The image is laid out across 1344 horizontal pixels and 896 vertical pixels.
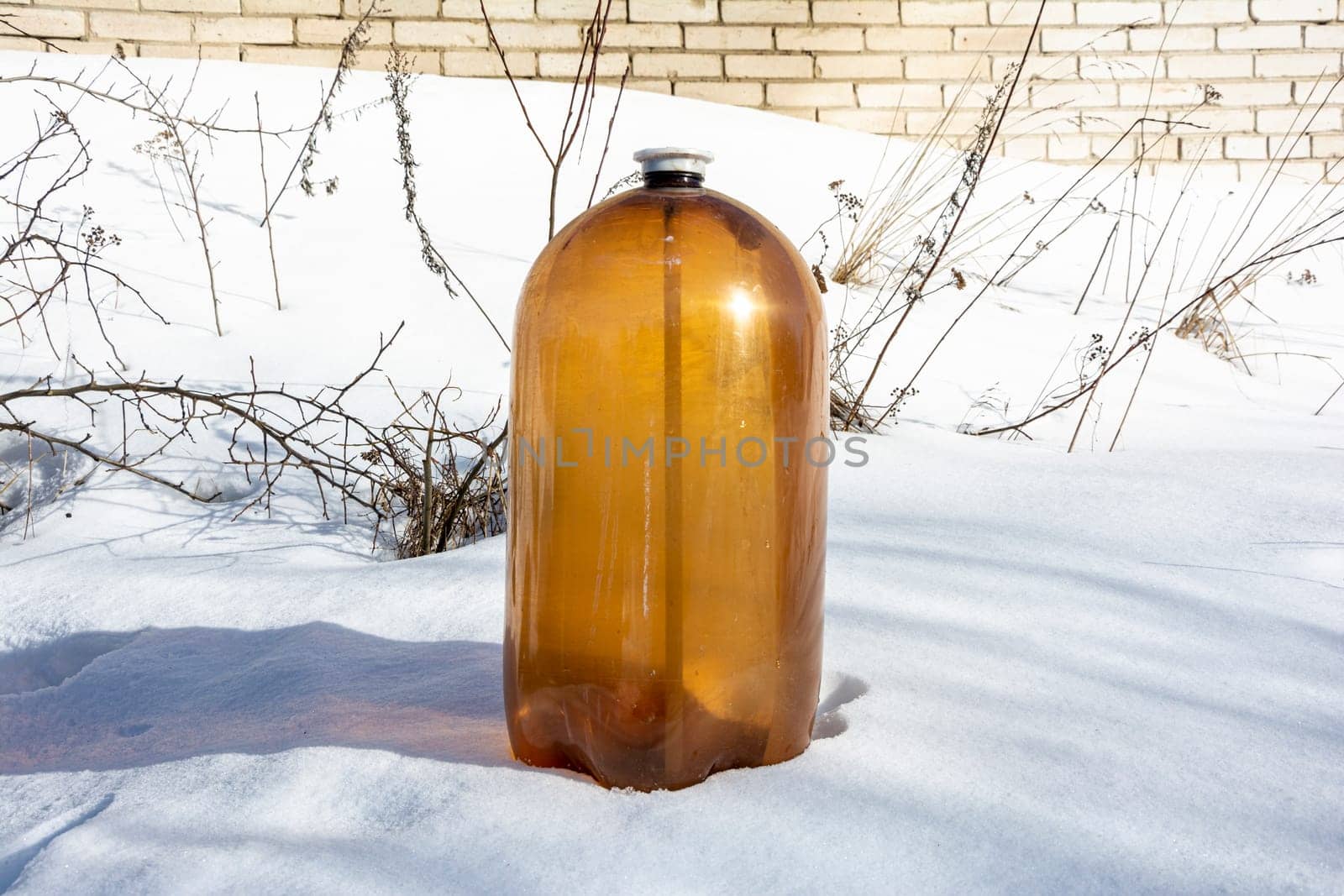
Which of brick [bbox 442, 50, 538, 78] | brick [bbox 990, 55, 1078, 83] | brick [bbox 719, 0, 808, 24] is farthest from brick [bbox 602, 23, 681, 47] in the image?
brick [bbox 990, 55, 1078, 83]

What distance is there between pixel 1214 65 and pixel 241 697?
8.57 metres

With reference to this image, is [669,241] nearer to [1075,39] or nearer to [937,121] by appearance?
[937,121]

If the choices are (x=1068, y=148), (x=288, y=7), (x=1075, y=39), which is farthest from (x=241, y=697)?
(x=1075, y=39)

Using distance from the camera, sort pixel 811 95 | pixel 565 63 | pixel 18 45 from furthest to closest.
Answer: pixel 811 95 → pixel 565 63 → pixel 18 45

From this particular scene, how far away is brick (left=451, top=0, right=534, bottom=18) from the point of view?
7387mm

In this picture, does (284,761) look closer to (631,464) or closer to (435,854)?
(435,854)

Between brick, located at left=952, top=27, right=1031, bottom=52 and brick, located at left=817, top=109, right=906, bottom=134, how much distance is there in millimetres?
663

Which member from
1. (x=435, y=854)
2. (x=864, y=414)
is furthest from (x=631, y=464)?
(x=864, y=414)

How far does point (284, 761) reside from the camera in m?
1.05

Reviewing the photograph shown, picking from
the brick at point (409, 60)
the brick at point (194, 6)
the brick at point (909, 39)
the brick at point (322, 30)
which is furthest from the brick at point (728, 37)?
the brick at point (194, 6)

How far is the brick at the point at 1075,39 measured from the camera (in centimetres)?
776

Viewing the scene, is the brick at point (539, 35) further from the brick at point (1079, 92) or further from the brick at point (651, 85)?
the brick at point (1079, 92)

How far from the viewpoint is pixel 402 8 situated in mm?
7348

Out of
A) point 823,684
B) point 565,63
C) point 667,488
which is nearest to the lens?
point 667,488
